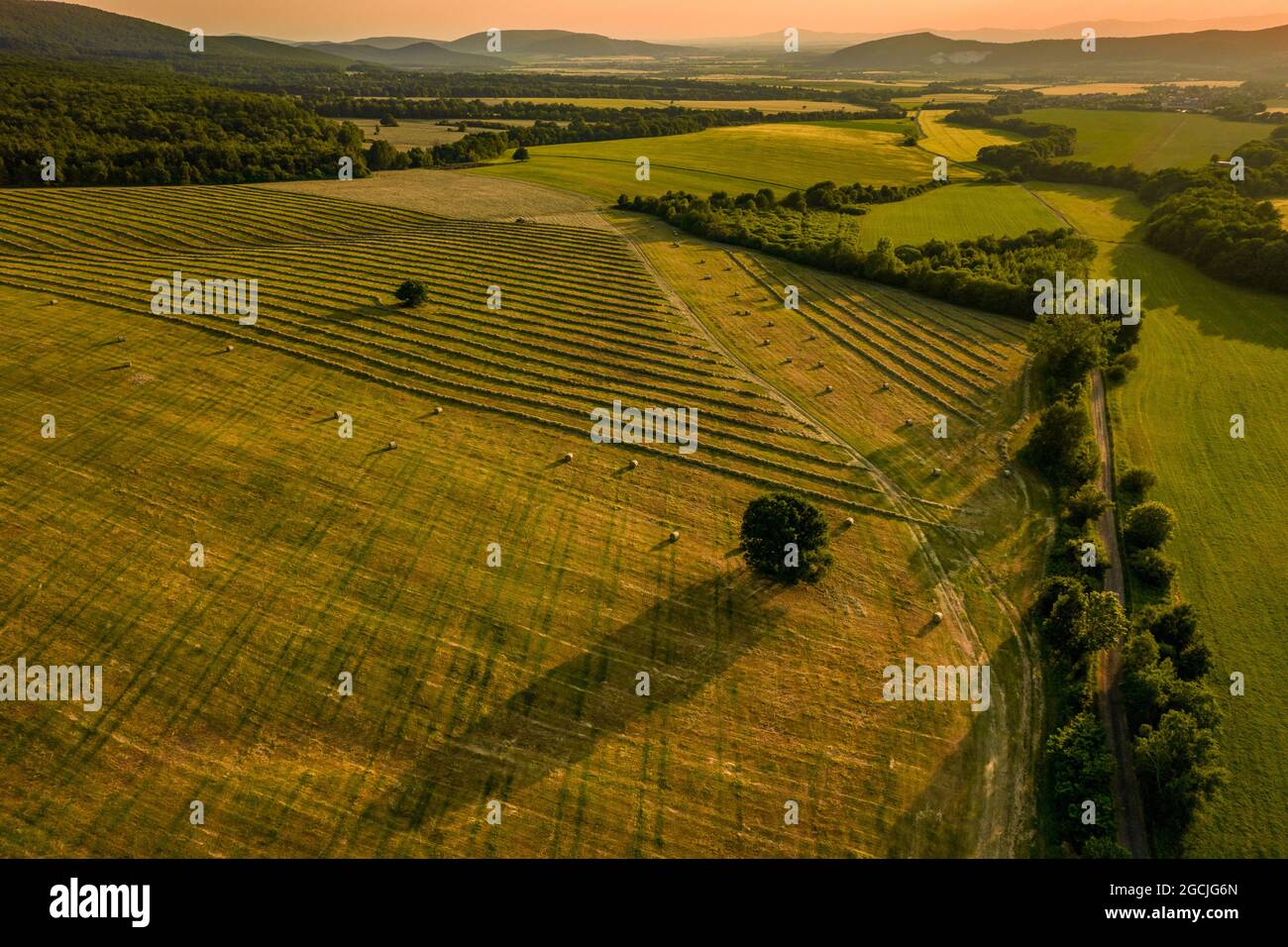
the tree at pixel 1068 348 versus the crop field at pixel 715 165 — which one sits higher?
the crop field at pixel 715 165

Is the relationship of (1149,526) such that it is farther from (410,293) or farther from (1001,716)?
(410,293)

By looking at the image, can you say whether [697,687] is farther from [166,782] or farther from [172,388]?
[172,388]

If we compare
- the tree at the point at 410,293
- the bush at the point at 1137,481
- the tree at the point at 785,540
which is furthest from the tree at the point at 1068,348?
the tree at the point at 410,293

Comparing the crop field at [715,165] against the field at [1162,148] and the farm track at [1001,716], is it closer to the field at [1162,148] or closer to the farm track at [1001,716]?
the field at [1162,148]

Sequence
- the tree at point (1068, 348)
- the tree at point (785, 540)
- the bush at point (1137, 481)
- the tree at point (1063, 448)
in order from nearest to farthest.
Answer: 1. the tree at point (785, 540)
2. the bush at point (1137, 481)
3. the tree at point (1063, 448)
4. the tree at point (1068, 348)

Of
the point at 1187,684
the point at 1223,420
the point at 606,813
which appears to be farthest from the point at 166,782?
the point at 1223,420

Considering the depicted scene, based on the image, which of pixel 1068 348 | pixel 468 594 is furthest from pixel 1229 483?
pixel 468 594

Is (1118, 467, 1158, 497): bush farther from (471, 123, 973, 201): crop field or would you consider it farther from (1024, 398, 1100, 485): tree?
(471, 123, 973, 201): crop field

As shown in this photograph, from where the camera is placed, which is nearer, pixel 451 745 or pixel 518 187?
pixel 451 745
